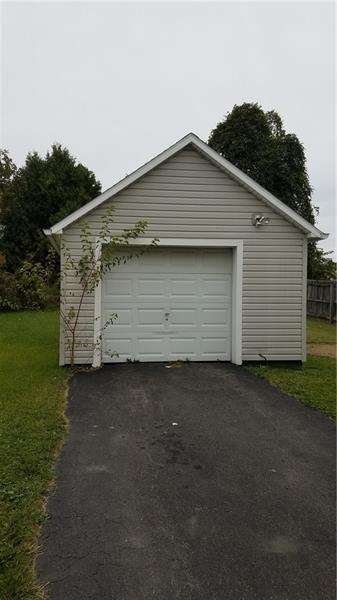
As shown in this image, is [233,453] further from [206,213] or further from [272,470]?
[206,213]

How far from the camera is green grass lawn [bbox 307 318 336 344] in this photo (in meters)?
14.1

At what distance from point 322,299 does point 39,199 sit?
16291 millimetres

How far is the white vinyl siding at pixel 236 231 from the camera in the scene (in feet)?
27.9

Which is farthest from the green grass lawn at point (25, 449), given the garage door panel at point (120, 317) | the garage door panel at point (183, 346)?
the garage door panel at point (183, 346)

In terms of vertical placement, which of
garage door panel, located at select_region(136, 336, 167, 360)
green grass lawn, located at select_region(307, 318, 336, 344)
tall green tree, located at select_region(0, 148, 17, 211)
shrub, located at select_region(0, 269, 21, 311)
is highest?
tall green tree, located at select_region(0, 148, 17, 211)

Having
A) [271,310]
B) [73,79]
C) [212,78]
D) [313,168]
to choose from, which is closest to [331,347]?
[271,310]

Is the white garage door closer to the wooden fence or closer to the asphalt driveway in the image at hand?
the asphalt driveway

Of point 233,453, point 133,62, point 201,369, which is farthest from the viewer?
point 133,62

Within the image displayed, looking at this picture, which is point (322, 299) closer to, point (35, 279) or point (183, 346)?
point (183, 346)

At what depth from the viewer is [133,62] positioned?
11.3 meters

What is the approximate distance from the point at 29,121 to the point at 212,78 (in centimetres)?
736

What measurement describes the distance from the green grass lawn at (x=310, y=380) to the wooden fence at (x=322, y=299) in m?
9.29

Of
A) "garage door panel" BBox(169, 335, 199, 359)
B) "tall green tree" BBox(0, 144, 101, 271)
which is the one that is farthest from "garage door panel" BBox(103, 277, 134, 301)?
"tall green tree" BBox(0, 144, 101, 271)

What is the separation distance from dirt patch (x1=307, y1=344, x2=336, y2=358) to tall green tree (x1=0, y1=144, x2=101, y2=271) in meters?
15.2
